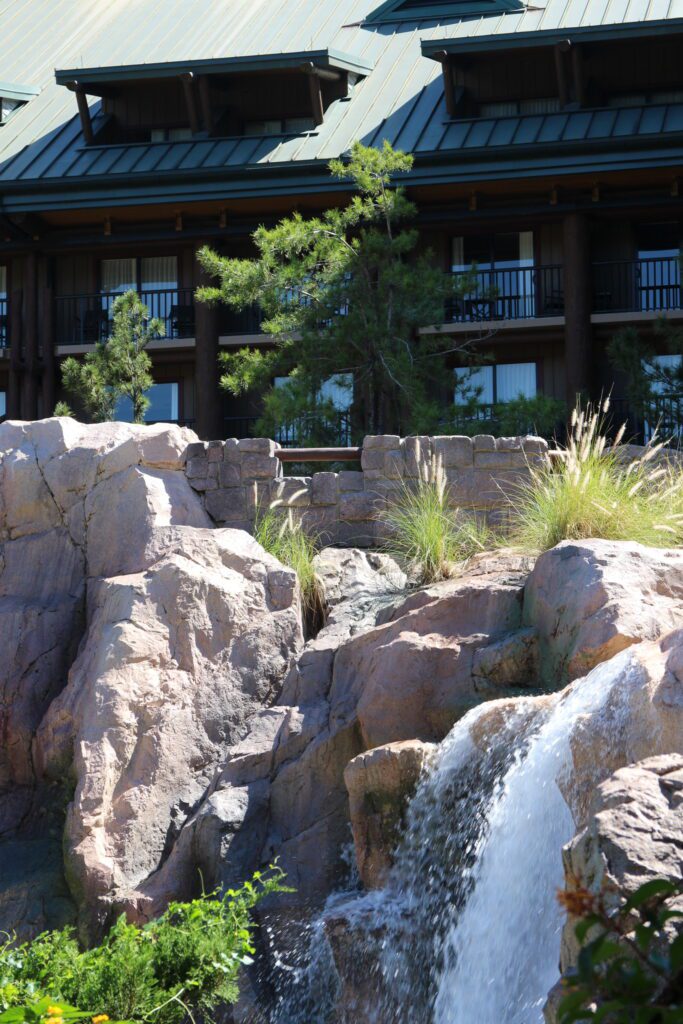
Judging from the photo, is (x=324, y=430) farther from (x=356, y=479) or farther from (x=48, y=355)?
(x=48, y=355)

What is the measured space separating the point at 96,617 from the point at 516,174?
1215 centimetres

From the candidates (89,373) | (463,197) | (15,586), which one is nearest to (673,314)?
(463,197)

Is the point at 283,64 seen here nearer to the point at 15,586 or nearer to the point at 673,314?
the point at 673,314

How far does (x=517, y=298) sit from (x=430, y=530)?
37.4 ft

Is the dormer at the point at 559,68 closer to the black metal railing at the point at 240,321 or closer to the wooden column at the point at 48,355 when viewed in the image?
the black metal railing at the point at 240,321

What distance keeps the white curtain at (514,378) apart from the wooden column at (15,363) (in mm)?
7956

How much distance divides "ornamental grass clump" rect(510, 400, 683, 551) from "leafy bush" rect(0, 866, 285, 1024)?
4081 millimetres

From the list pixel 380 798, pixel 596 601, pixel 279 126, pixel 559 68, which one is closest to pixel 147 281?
pixel 279 126

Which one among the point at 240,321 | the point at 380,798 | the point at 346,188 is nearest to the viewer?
the point at 380,798

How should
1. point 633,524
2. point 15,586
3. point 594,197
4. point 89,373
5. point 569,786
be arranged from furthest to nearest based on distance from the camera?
point 594,197 < point 89,373 < point 15,586 < point 633,524 < point 569,786

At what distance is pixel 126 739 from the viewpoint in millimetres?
9617

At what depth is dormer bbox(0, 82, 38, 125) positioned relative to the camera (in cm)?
2412

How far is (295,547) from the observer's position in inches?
451

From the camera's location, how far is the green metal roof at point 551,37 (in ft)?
66.4
